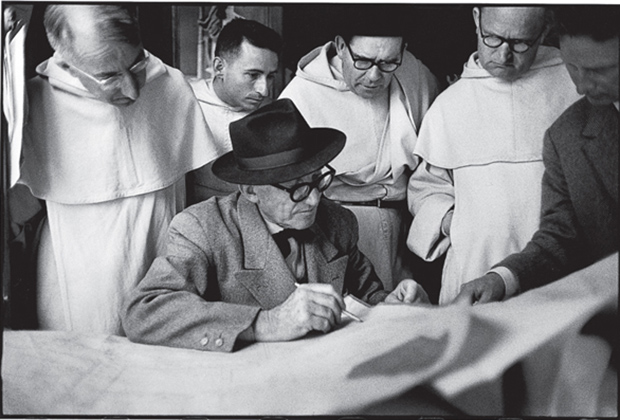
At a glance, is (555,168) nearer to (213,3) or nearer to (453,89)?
(453,89)

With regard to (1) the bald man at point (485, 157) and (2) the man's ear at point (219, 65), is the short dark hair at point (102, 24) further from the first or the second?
(1) the bald man at point (485, 157)

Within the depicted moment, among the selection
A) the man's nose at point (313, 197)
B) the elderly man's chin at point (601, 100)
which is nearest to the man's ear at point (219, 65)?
the man's nose at point (313, 197)

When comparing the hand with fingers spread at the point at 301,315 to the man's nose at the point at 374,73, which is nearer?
the hand with fingers spread at the point at 301,315

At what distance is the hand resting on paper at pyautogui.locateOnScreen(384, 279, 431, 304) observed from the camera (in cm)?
241

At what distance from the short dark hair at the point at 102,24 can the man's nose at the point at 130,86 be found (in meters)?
0.10

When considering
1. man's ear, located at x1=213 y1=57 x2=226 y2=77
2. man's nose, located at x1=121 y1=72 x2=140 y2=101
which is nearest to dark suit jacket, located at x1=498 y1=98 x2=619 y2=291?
man's ear, located at x1=213 y1=57 x2=226 y2=77

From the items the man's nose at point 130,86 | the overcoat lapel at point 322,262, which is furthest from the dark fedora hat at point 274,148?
Result: the man's nose at point 130,86

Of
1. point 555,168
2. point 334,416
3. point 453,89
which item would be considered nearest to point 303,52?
point 453,89

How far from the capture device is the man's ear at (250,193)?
2.36 m

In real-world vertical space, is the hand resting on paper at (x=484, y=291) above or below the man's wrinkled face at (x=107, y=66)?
below

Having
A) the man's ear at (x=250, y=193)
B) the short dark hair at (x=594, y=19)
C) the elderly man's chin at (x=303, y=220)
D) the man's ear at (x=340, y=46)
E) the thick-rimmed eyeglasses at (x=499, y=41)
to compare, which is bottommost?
the elderly man's chin at (x=303, y=220)

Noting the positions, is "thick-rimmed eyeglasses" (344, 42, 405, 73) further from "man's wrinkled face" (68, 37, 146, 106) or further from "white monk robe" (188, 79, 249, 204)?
"man's wrinkled face" (68, 37, 146, 106)

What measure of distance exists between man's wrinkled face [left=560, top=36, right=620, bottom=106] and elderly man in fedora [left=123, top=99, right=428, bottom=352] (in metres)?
0.73

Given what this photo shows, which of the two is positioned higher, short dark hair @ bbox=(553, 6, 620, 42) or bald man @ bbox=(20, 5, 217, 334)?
short dark hair @ bbox=(553, 6, 620, 42)
